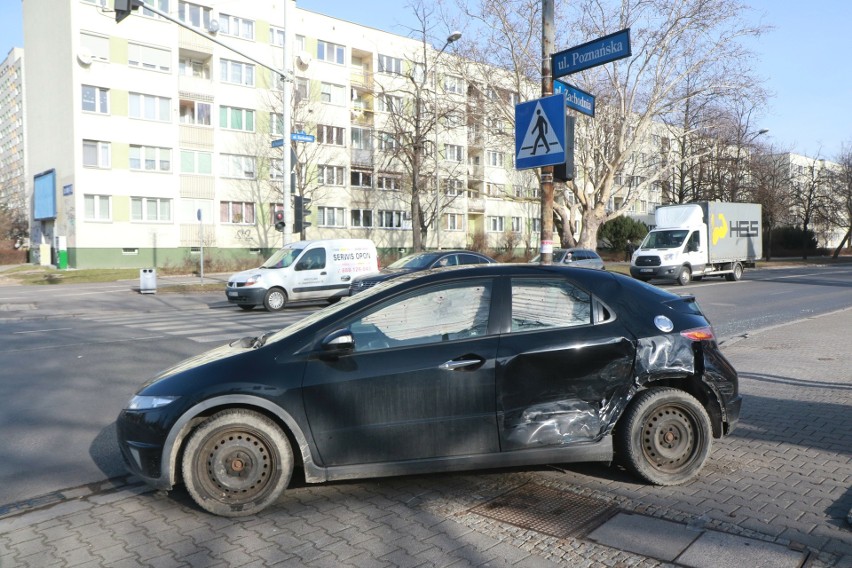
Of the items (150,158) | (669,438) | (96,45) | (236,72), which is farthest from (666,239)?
(96,45)

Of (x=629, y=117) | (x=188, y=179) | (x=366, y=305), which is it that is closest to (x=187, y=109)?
(x=188, y=179)

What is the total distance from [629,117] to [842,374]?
26226 millimetres

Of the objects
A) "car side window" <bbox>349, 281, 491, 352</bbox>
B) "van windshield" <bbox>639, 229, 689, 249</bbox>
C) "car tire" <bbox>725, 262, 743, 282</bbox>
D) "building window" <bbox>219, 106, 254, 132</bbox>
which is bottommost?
"car tire" <bbox>725, 262, 743, 282</bbox>

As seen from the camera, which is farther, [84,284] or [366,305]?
[84,284]

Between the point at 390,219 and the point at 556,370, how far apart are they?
46741 mm

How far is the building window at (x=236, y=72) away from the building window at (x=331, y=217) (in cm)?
961

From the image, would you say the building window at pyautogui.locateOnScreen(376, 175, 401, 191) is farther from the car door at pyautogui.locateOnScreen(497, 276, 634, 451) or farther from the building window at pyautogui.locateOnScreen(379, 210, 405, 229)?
the car door at pyautogui.locateOnScreen(497, 276, 634, 451)

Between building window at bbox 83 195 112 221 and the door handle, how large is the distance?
3801 cm

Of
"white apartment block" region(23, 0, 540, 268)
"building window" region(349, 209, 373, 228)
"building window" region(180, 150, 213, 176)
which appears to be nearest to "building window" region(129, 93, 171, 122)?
"white apartment block" region(23, 0, 540, 268)

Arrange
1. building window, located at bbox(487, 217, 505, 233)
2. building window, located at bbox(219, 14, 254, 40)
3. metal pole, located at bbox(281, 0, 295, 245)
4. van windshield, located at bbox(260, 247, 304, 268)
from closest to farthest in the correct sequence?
van windshield, located at bbox(260, 247, 304, 268)
metal pole, located at bbox(281, 0, 295, 245)
building window, located at bbox(219, 14, 254, 40)
building window, located at bbox(487, 217, 505, 233)

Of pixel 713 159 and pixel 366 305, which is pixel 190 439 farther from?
pixel 713 159

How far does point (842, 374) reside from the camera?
813 cm

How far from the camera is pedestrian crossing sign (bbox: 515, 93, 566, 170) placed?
7.63m

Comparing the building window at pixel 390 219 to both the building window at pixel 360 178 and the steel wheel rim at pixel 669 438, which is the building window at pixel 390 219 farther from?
the steel wheel rim at pixel 669 438
